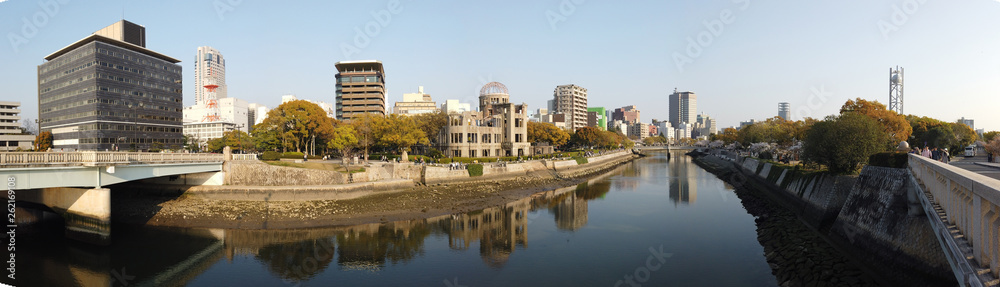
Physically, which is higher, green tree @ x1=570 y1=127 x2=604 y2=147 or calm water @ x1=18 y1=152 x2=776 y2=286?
green tree @ x1=570 y1=127 x2=604 y2=147

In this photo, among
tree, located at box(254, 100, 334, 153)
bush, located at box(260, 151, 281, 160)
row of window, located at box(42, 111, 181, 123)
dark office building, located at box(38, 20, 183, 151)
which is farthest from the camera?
row of window, located at box(42, 111, 181, 123)

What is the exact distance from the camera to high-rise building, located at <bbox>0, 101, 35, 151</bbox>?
9731 cm

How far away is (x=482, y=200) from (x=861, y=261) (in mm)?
29837

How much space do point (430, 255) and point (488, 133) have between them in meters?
52.0

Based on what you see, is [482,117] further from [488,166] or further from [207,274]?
[207,274]

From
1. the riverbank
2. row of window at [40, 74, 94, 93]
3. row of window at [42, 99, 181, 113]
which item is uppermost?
row of window at [40, 74, 94, 93]

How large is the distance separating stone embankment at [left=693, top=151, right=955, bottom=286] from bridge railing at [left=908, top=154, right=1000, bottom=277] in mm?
4714

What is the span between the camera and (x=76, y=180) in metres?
25.0

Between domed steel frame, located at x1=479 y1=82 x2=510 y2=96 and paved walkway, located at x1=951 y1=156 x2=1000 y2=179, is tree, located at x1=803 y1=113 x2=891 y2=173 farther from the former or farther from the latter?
domed steel frame, located at x1=479 y1=82 x2=510 y2=96

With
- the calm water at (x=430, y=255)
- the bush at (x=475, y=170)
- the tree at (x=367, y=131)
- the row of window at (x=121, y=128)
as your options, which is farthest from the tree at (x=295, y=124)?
the row of window at (x=121, y=128)

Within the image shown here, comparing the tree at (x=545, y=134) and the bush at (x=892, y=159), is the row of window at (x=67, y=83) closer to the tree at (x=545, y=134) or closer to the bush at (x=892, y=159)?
the tree at (x=545, y=134)

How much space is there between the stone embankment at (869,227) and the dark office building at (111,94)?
3700 inches

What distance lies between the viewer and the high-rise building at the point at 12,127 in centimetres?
9731

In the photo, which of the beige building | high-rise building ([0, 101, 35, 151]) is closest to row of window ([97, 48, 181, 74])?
high-rise building ([0, 101, 35, 151])
